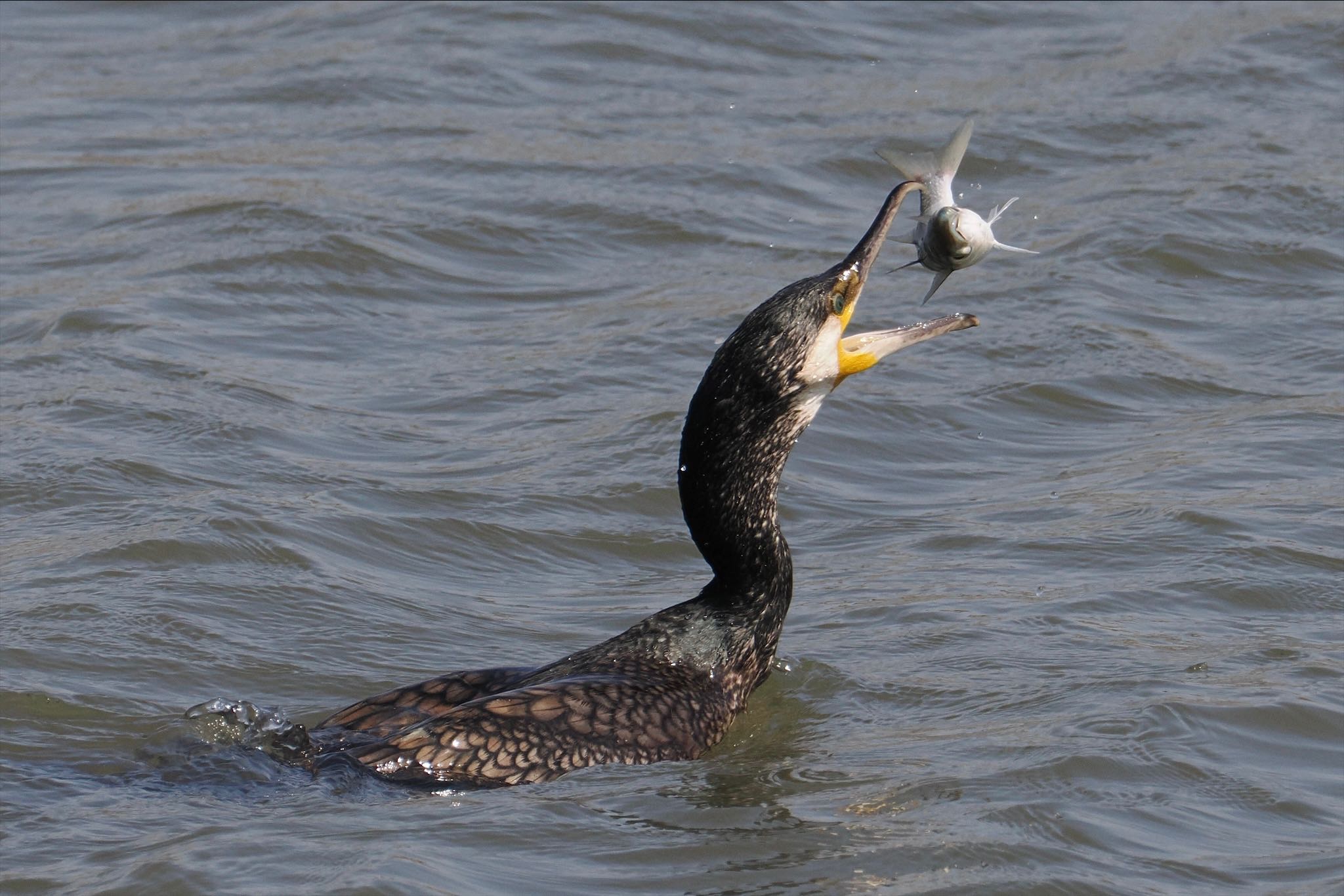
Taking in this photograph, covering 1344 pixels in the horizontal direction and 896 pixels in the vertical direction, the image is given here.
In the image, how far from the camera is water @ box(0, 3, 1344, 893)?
5418 millimetres

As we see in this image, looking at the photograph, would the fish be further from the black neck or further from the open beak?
the black neck

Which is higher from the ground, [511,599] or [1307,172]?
[1307,172]

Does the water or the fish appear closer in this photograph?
the water

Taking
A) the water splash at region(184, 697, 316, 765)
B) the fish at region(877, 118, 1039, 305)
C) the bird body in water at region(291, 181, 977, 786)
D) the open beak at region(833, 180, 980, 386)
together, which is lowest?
the water splash at region(184, 697, 316, 765)

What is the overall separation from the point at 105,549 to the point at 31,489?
69cm

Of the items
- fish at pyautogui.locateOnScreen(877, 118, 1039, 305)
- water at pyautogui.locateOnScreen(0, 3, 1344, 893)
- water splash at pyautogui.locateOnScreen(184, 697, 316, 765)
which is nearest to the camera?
water at pyautogui.locateOnScreen(0, 3, 1344, 893)

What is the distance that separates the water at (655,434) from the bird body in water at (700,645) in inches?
4.9

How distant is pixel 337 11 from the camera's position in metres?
14.9

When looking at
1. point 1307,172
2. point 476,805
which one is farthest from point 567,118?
point 476,805

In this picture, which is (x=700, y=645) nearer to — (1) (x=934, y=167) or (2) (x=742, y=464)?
(2) (x=742, y=464)

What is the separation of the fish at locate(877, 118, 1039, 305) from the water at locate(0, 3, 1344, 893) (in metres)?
1.33

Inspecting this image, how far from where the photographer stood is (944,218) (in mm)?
6152

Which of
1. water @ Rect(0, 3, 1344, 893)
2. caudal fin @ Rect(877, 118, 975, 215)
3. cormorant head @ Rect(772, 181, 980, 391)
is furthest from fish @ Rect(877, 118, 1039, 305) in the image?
water @ Rect(0, 3, 1344, 893)

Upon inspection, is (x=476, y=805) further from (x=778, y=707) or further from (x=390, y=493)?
(x=390, y=493)
